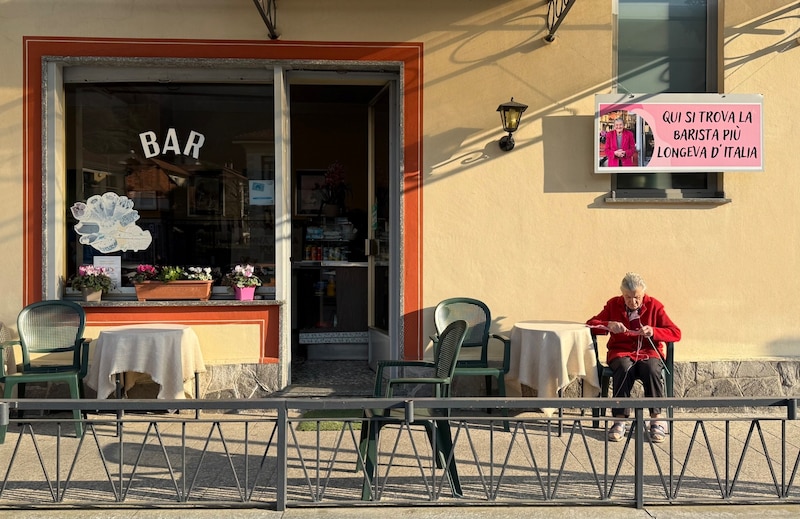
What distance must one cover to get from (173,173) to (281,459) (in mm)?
3674

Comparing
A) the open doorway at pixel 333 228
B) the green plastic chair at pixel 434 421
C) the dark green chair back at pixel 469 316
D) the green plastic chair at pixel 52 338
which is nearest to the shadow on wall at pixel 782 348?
the dark green chair back at pixel 469 316

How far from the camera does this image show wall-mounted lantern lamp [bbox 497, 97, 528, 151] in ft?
20.2

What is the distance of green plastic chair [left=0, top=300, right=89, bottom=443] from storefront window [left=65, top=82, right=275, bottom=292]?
1.86 feet

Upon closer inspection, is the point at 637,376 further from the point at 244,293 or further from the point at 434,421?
the point at 244,293

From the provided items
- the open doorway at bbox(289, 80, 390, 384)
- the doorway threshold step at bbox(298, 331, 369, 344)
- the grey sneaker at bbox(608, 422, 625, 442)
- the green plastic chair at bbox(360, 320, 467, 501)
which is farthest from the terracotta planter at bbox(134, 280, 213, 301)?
the grey sneaker at bbox(608, 422, 625, 442)

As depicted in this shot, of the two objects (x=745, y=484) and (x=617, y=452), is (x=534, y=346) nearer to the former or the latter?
(x=617, y=452)

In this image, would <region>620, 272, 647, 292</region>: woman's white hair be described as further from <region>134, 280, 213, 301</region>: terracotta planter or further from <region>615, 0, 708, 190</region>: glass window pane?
<region>134, 280, 213, 301</region>: terracotta planter

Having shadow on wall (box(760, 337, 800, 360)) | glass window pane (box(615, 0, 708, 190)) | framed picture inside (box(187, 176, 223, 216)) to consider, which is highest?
glass window pane (box(615, 0, 708, 190))

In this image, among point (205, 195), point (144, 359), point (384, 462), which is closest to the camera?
point (384, 462)

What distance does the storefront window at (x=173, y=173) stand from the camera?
6559 mm

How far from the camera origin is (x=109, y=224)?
6.57 metres

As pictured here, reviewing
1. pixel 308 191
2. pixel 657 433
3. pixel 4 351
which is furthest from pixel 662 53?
pixel 4 351

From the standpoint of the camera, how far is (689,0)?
6.61 meters

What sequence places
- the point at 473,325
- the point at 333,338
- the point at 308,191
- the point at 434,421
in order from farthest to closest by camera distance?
1. the point at 308,191
2. the point at 333,338
3. the point at 473,325
4. the point at 434,421
